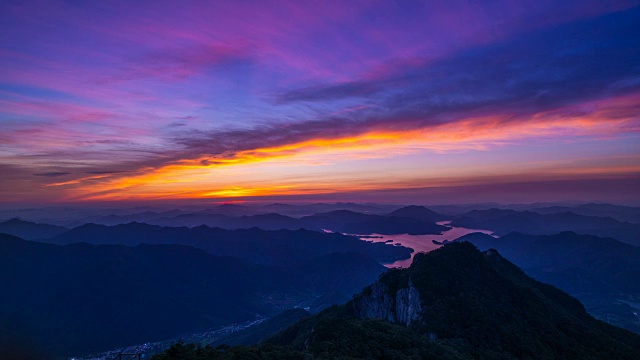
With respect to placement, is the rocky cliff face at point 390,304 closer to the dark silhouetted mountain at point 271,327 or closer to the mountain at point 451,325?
the mountain at point 451,325

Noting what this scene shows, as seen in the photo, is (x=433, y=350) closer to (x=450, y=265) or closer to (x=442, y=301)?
(x=442, y=301)

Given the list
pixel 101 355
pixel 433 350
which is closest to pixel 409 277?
pixel 433 350

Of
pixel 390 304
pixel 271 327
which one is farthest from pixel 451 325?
pixel 271 327

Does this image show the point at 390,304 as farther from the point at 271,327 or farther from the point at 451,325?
the point at 271,327

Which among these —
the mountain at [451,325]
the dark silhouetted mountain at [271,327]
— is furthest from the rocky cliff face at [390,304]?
the dark silhouetted mountain at [271,327]

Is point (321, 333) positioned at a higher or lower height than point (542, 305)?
higher

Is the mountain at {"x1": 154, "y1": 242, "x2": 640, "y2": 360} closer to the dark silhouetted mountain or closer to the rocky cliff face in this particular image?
the rocky cliff face
